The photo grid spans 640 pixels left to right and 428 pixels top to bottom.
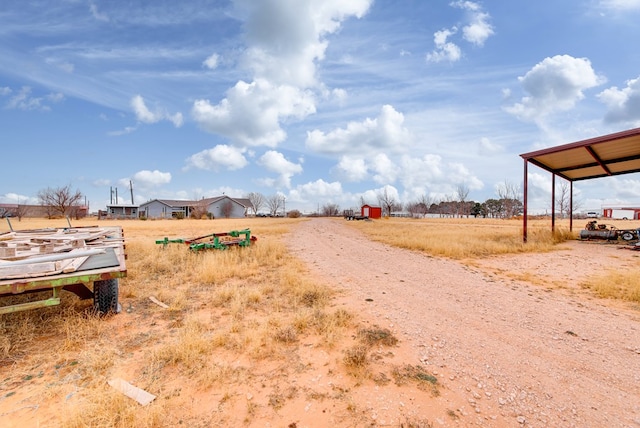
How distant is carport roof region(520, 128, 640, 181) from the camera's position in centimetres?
1091

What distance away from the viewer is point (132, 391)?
2775 millimetres

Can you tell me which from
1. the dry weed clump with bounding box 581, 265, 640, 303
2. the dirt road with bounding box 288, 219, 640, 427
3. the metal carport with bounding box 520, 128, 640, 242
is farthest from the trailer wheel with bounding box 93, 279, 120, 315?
the metal carport with bounding box 520, 128, 640, 242

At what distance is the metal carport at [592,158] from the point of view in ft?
35.9

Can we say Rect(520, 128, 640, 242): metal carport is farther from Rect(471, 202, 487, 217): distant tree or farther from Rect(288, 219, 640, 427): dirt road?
Rect(471, 202, 487, 217): distant tree

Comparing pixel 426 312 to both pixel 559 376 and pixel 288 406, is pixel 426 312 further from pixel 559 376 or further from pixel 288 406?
pixel 288 406

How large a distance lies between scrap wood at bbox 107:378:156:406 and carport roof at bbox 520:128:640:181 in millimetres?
15180

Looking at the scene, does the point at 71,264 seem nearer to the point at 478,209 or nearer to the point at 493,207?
the point at 493,207

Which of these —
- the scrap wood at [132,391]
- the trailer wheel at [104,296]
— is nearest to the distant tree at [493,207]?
the trailer wheel at [104,296]

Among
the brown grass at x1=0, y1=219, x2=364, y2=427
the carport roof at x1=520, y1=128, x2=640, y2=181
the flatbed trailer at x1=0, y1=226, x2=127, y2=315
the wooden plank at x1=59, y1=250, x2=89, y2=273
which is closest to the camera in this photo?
the brown grass at x1=0, y1=219, x2=364, y2=427

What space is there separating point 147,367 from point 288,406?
5.97 ft

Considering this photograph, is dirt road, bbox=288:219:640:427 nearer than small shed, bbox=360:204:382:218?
Yes

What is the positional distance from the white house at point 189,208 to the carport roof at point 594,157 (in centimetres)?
5352

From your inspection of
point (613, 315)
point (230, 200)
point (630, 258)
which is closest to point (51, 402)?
point (613, 315)

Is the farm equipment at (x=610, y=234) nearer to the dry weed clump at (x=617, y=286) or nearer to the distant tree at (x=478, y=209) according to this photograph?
the dry weed clump at (x=617, y=286)
